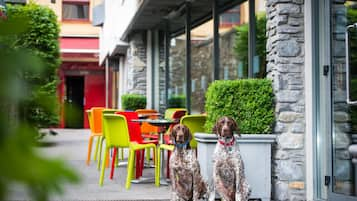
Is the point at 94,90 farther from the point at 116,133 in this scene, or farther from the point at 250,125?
the point at 250,125

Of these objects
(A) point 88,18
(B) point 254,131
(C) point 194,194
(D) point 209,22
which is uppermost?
(A) point 88,18

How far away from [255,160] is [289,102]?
2.22 feet

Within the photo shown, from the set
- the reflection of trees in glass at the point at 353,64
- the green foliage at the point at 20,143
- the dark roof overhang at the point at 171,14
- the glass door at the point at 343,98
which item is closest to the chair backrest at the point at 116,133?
the glass door at the point at 343,98

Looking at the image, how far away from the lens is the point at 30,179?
17.6 inches

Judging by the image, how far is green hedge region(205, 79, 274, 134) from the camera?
17.7ft

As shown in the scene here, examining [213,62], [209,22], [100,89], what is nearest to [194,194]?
[213,62]

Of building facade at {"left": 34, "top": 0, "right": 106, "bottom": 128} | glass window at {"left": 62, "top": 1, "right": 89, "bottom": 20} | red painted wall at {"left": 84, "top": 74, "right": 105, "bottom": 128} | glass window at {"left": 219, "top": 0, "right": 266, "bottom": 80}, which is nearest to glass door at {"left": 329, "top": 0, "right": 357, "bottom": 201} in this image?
glass window at {"left": 219, "top": 0, "right": 266, "bottom": 80}

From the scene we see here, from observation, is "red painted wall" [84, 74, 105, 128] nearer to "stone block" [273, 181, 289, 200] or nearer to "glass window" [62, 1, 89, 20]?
"glass window" [62, 1, 89, 20]

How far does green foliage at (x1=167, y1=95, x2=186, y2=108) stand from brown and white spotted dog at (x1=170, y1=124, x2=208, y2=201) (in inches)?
229

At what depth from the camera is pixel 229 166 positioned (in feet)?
15.6

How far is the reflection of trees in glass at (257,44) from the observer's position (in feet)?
21.0

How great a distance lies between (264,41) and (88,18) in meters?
18.3

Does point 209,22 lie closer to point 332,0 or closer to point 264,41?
point 264,41

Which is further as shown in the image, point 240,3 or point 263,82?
point 240,3
